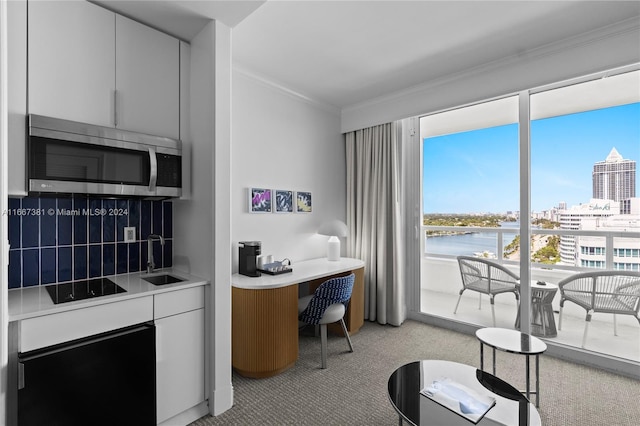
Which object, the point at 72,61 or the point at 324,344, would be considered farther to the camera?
the point at 324,344

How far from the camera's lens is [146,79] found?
207 centimetres

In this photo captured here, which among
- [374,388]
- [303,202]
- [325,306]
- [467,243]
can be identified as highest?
[303,202]

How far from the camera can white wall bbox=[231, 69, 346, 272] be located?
3033 millimetres

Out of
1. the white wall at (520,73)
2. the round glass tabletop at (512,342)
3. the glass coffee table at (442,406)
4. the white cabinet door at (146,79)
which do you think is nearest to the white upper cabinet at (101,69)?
the white cabinet door at (146,79)

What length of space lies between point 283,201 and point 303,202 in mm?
305

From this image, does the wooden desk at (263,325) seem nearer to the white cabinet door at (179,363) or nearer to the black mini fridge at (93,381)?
the white cabinet door at (179,363)

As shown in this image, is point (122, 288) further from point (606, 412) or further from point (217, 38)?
point (606, 412)

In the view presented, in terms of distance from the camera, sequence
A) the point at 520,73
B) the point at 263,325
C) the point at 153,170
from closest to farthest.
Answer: the point at 153,170
the point at 263,325
the point at 520,73

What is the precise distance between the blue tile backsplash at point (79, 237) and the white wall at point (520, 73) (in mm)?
2652

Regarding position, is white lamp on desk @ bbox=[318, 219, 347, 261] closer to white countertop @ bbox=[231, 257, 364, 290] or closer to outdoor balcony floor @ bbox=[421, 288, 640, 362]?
white countertop @ bbox=[231, 257, 364, 290]

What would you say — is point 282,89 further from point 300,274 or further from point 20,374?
point 20,374

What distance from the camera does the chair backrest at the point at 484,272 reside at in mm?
3172

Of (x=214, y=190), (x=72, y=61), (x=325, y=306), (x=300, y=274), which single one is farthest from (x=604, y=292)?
(x=72, y=61)

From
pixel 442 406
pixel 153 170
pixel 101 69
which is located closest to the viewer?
pixel 442 406
